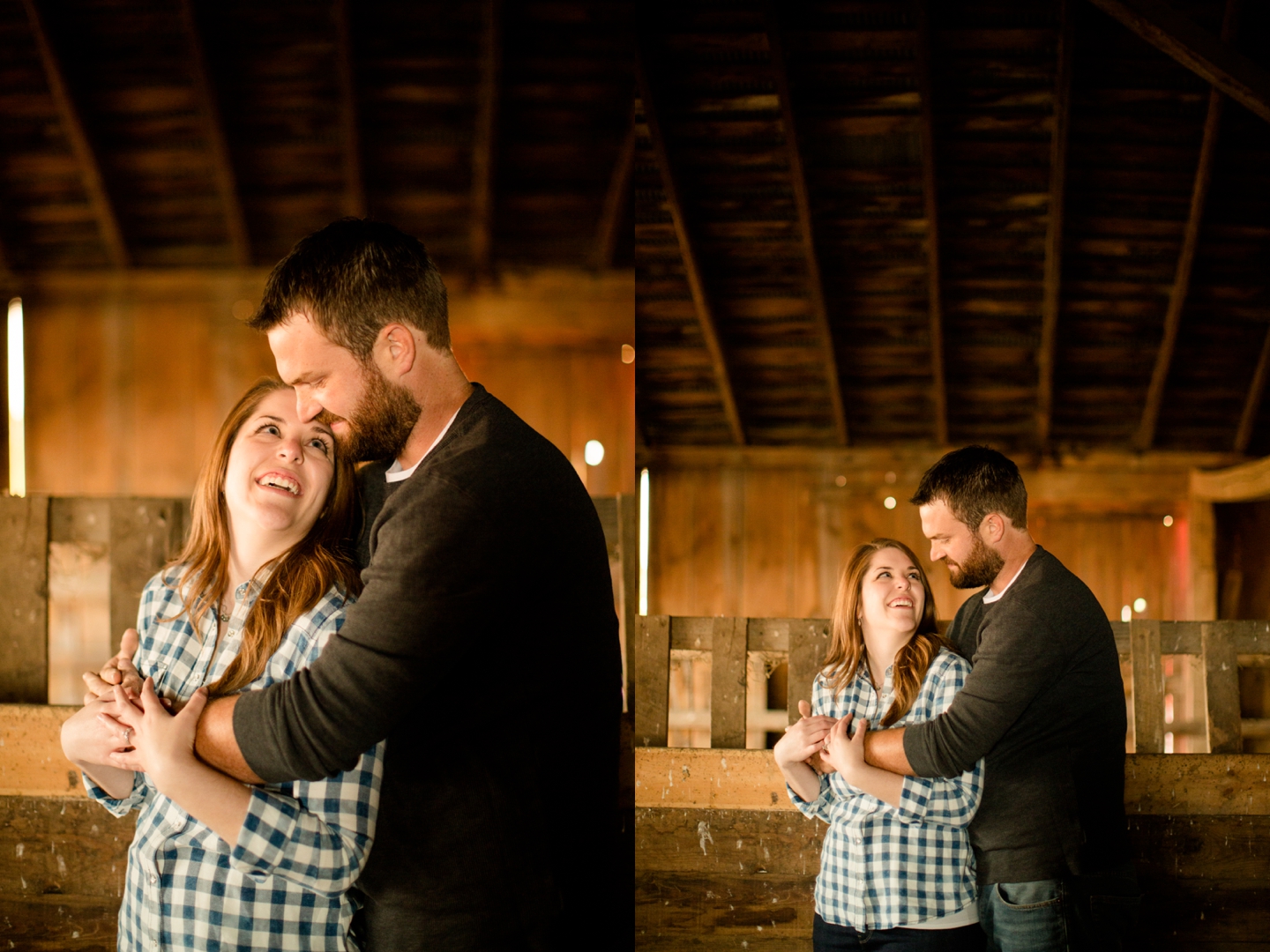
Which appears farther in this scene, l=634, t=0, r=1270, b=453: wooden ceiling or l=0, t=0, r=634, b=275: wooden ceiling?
l=0, t=0, r=634, b=275: wooden ceiling

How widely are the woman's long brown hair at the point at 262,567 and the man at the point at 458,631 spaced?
70 millimetres

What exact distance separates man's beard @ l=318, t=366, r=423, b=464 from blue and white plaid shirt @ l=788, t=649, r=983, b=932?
98 cm

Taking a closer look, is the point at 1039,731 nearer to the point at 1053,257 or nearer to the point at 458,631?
the point at 1053,257

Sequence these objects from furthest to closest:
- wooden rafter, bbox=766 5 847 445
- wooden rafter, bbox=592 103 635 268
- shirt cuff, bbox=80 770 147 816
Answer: wooden rafter, bbox=592 103 635 268 < wooden rafter, bbox=766 5 847 445 < shirt cuff, bbox=80 770 147 816

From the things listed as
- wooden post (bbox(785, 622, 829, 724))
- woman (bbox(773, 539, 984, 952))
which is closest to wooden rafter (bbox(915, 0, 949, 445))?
woman (bbox(773, 539, 984, 952))

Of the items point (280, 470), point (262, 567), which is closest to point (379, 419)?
point (280, 470)

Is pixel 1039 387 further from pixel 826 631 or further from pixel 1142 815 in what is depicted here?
pixel 1142 815

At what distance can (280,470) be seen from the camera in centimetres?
147

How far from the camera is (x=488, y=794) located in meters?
1.39

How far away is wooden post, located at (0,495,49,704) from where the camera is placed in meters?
2.04

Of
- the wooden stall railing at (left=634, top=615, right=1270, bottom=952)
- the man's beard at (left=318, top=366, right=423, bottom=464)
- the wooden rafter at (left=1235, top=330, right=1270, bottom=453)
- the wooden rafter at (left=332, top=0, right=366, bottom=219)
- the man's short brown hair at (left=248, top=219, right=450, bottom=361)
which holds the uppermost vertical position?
the wooden rafter at (left=332, top=0, right=366, bottom=219)

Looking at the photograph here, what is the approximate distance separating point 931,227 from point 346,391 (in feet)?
4.28

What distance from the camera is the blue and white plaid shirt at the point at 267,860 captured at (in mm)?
1272

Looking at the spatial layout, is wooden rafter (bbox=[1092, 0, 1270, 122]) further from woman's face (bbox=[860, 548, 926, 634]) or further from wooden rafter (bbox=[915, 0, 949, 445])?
woman's face (bbox=[860, 548, 926, 634])
